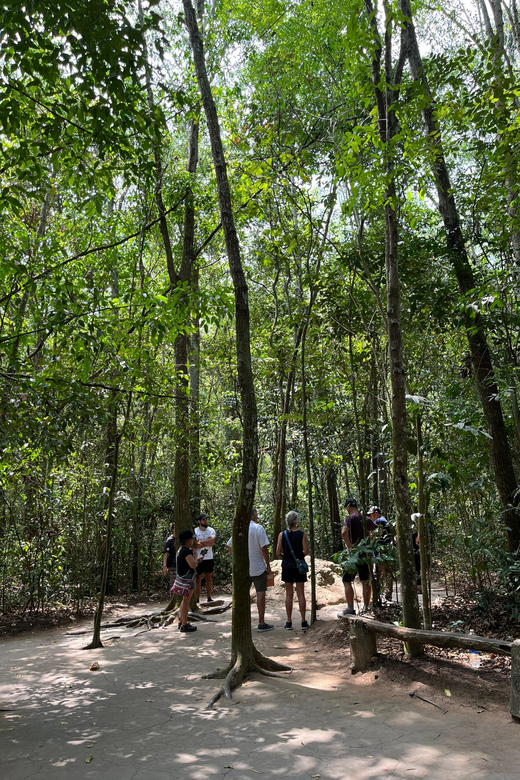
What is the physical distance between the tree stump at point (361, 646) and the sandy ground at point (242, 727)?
6.2 inches

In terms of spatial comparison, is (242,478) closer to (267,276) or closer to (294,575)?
(294,575)

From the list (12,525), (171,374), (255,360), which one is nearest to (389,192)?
(171,374)

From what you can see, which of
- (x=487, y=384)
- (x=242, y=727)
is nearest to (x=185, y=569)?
(x=242, y=727)

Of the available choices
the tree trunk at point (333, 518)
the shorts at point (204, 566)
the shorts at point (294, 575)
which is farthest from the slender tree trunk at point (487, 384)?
the tree trunk at point (333, 518)

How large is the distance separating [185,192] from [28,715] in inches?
325

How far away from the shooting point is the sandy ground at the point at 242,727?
12.3ft

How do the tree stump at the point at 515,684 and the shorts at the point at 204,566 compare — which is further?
the shorts at the point at 204,566

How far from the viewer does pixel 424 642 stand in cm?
509

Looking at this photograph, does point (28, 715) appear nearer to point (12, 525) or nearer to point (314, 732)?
point (314, 732)

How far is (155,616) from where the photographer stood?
394 inches

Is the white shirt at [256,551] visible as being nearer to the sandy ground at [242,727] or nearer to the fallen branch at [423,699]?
the sandy ground at [242,727]

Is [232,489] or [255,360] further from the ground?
[255,360]

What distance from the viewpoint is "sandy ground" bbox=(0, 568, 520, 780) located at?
12.3 feet

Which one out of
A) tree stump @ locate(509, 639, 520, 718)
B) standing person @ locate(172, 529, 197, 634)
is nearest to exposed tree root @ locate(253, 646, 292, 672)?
tree stump @ locate(509, 639, 520, 718)
